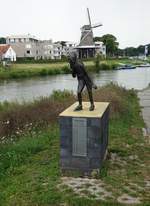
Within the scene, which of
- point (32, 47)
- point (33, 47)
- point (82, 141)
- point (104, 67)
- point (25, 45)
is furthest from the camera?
point (33, 47)

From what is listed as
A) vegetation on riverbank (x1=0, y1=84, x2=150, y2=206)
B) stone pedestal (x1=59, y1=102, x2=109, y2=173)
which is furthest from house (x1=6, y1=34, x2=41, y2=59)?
stone pedestal (x1=59, y1=102, x2=109, y2=173)

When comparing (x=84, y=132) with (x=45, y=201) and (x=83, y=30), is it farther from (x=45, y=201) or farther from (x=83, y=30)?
(x=83, y=30)

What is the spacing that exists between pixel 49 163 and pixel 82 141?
0.91 metres

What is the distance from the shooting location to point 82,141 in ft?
19.5

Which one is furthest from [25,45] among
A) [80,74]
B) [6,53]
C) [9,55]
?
[80,74]

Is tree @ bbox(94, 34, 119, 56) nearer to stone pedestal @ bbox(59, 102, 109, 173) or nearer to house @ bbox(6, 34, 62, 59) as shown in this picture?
house @ bbox(6, 34, 62, 59)

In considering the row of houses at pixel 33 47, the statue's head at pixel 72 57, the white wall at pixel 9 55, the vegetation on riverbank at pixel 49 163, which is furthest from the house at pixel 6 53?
the statue's head at pixel 72 57

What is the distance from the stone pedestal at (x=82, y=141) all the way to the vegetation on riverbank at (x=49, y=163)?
0.78 feet

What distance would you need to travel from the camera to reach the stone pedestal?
231 inches

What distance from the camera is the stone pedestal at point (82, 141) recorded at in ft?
19.3

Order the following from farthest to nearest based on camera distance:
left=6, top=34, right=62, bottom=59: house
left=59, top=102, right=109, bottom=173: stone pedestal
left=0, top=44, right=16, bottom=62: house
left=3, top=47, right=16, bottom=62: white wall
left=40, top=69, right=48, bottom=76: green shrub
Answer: left=6, top=34, right=62, bottom=59: house → left=3, top=47, right=16, bottom=62: white wall → left=0, top=44, right=16, bottom=62: house → left=40, top=69, right=48, bottom=76: green shrub → left=59, top=102, right=109, bottom=173: stone pedestal

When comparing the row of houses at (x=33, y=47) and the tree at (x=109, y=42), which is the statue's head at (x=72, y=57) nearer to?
the row of houses at (x=33, y=47)

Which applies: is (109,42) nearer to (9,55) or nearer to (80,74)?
(9,55)

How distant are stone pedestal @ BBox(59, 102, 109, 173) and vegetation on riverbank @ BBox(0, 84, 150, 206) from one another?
0.24m
